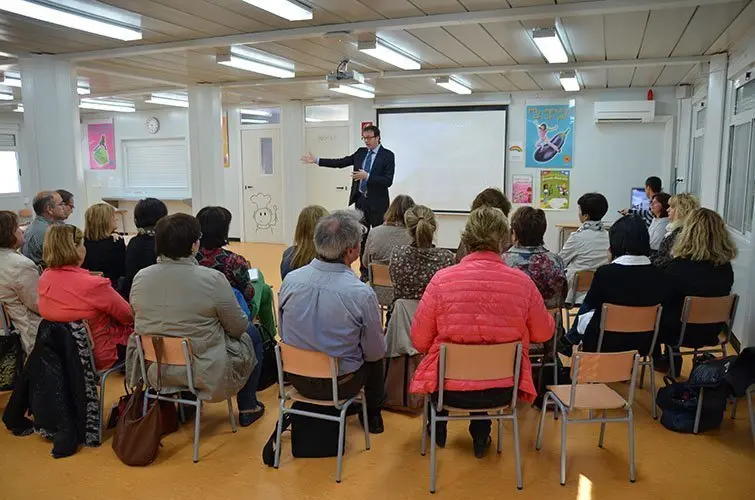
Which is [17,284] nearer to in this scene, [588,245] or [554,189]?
[588,245]

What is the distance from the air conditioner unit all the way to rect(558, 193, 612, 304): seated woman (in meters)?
4.76

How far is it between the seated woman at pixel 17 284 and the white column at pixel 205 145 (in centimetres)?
449

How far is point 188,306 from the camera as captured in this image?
282 cm

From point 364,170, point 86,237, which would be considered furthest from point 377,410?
point 364,170

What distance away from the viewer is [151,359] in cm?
290

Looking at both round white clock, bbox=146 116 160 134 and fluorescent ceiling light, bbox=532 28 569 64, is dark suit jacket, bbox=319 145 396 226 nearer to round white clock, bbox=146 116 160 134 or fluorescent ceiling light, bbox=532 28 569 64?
fluorescent ceiling light, bbox=532 28 569 64

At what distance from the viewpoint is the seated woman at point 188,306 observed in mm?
2809

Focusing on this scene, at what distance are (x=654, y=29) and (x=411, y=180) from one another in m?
5.27

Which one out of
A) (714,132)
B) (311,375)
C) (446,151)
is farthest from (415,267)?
(446,151)

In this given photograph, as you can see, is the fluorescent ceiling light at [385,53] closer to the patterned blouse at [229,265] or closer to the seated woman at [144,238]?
the seated woman at [144,238]

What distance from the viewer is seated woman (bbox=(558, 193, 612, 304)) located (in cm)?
431

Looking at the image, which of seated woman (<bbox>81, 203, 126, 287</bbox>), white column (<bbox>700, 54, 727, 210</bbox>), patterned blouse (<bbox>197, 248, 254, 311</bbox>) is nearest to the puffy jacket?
patterned blouse (<bbox>197, 248, 254, 311</bbox>)

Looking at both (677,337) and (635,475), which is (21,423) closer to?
(635,475)

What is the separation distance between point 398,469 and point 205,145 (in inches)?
235
